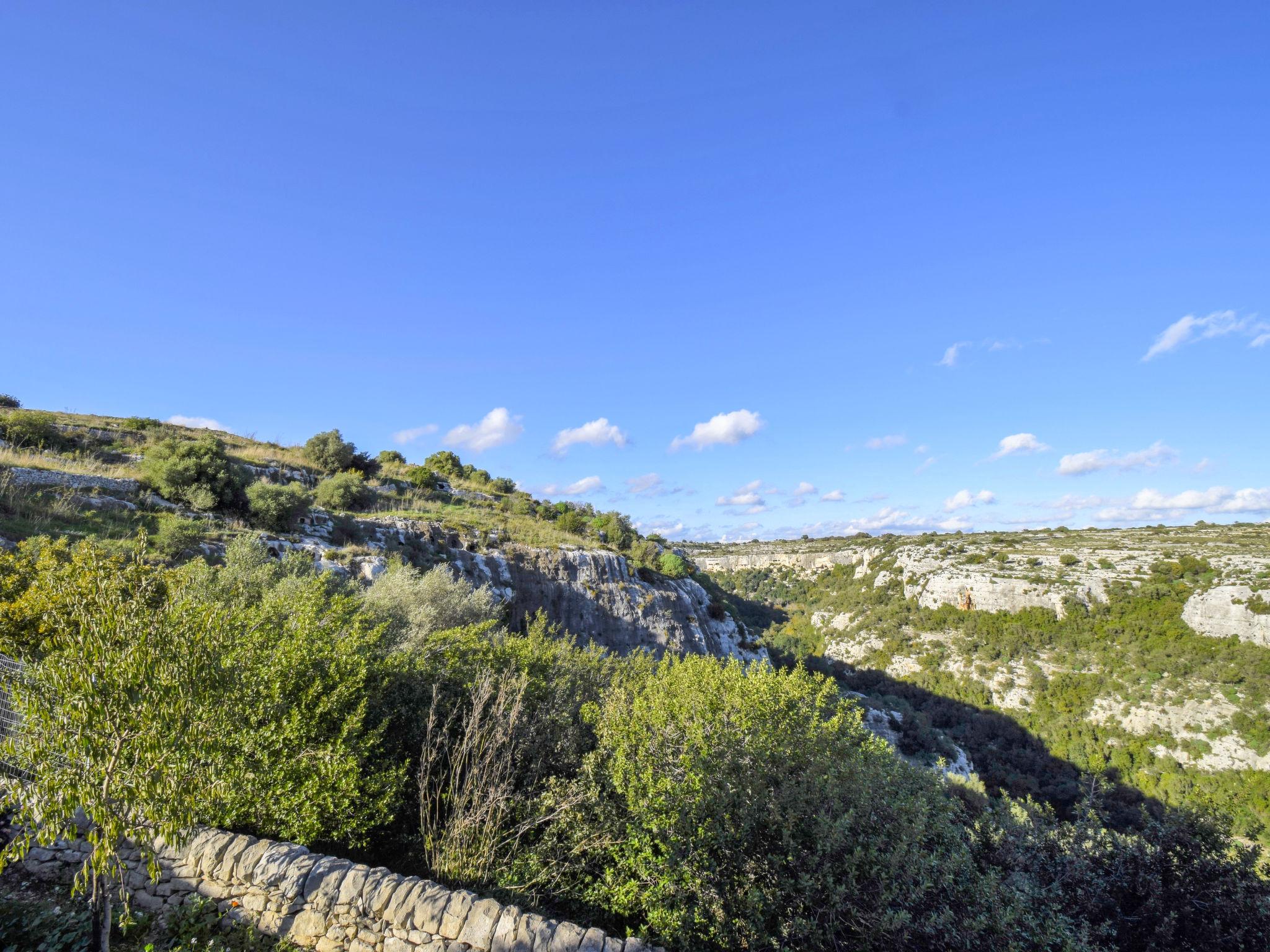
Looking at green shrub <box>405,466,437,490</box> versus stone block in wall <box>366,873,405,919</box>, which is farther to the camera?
green shrub <box>405,466,437,490</box>

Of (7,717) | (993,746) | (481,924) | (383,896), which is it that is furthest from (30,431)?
(993,746)

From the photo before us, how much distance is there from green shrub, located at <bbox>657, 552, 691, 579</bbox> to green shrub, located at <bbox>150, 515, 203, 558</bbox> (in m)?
20.7

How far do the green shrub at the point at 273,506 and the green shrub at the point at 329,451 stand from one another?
11593mm

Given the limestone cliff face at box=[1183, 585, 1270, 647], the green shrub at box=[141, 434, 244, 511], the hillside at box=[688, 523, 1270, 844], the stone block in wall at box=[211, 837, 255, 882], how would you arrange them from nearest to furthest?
the stone block in wall at box=[211, 837, 255, 882] < the green shrub at box=[141, 434, 244, 511] < the hillside at box=[688, 523, 1270, 844] < the limestone cliff face at box=[1183, 585, 1270, 647]

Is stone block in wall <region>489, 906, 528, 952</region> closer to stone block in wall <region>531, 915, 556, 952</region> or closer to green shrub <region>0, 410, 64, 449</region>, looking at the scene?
stone block in wall <region>531, 915, 556, 952</region>

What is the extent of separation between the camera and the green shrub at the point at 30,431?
57.0 feet

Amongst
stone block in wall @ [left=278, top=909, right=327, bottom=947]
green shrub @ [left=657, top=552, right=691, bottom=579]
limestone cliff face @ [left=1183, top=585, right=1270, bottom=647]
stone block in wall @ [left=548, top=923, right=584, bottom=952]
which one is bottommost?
limestone cliff face @ [left=1183, top=585, right=1270, bottom=647]

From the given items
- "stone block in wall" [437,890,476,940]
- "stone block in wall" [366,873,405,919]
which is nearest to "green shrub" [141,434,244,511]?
"stone block in wall" [366,873,405,919]

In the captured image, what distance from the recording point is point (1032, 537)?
257ft

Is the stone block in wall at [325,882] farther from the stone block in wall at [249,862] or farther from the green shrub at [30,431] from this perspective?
the green shrub at [30,431]

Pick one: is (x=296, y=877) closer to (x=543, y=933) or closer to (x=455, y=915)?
(x=455, y=915)

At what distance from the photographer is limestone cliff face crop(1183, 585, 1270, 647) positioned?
133 feet

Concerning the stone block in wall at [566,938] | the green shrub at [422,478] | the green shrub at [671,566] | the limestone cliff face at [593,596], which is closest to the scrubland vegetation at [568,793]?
the stone block in wall at [566,938]

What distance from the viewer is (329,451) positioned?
28.2 m
